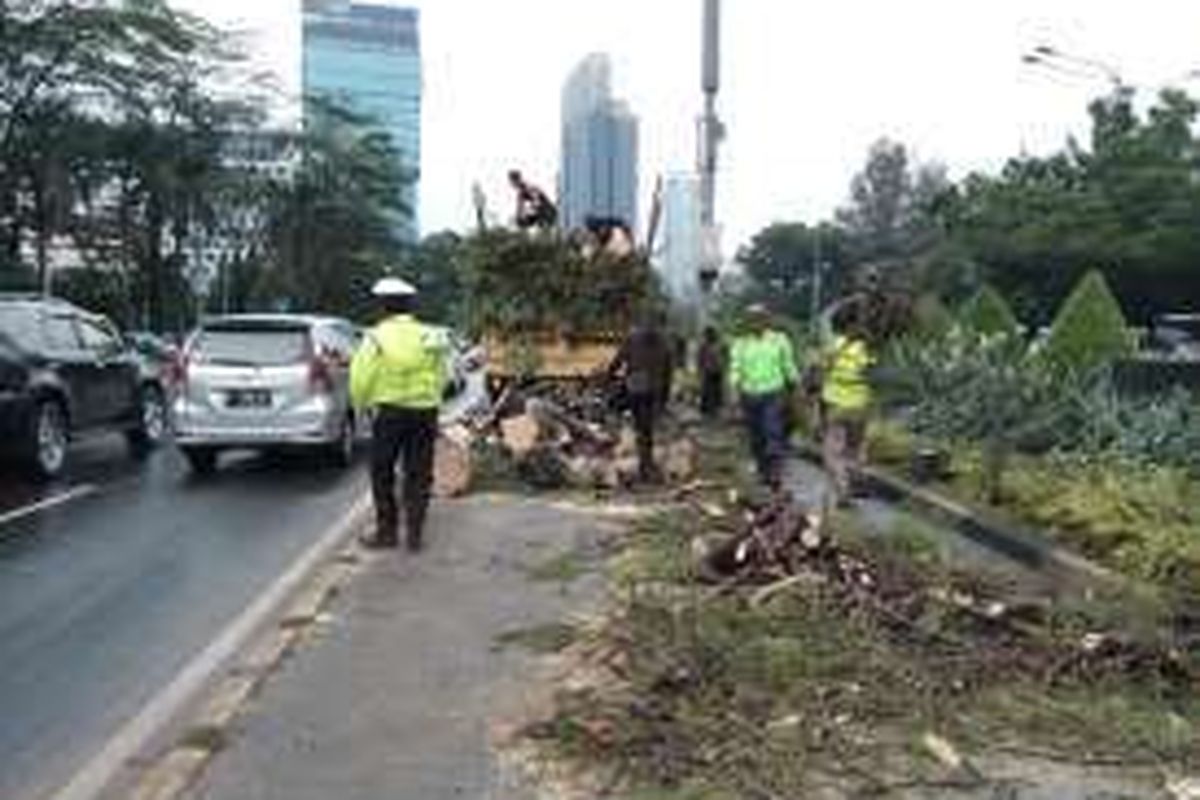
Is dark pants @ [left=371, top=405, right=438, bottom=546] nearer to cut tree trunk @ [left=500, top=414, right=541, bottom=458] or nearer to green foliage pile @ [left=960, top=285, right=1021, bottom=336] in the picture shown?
cut tree trunk @ [left=500, top=414, right=541, bottom=458]

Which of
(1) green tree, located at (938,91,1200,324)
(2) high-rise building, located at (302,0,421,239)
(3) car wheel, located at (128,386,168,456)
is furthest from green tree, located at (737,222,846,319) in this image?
(3) car wheel, located at (128,386,168,456)

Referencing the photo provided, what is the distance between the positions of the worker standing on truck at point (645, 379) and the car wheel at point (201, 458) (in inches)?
165

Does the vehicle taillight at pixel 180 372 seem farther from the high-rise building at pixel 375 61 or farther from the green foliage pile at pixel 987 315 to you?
the high-rise building at pixel 375 61

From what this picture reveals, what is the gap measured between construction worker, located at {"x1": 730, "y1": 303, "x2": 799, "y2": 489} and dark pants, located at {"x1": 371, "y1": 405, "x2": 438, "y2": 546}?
4.69 metres

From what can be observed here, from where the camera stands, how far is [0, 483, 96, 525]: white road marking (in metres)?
18.7

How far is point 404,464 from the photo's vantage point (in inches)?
630

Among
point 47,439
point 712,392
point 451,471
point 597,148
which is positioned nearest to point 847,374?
point 451,471

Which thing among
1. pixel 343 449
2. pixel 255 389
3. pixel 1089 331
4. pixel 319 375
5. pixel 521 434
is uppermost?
pixel 1089 331

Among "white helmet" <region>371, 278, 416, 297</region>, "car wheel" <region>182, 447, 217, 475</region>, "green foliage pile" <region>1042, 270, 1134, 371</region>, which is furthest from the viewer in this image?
"green foliage pile" <region>1042, 270, 1134, 371</region>

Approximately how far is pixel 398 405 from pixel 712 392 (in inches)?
647

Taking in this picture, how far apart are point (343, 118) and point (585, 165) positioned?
5551 centimetres

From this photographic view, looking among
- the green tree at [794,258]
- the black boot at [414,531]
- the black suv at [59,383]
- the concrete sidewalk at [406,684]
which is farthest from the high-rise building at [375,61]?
the concrete sidewalk at [406,684]

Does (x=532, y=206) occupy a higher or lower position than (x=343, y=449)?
higher

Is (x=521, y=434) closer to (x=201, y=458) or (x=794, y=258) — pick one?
(x=201, y=458)
